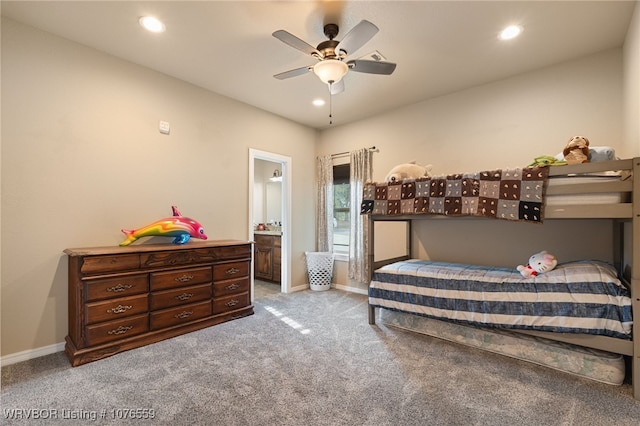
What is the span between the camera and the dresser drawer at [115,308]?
2250mm

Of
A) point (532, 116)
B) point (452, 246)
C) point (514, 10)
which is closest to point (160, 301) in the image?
point (452, 246)

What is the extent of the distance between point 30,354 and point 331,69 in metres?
3.34

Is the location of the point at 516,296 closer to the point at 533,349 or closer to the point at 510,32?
the point at 533,349

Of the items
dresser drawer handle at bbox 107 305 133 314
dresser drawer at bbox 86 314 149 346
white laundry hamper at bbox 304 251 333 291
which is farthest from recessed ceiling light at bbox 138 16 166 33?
white laundry hamper at bbox 304 251 333 291

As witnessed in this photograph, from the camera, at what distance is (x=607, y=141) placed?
2.62m

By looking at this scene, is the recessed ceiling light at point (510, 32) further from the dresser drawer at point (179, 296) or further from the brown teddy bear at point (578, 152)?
the dresser drawer at point (179, 296)

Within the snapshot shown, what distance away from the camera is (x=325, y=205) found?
4707mm

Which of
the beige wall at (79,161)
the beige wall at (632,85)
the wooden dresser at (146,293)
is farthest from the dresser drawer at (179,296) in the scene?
the beige wall at (632,85)

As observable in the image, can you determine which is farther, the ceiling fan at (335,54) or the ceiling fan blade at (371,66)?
the ceiling fan blade at (371,66)

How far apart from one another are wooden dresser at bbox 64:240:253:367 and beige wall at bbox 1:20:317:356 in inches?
9.8

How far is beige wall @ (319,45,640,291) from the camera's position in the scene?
8.66 ft

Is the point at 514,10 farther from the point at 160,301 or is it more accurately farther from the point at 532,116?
the point at 160,301

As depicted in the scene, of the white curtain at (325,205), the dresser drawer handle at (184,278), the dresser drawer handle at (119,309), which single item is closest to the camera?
the dresser drawer handle at (119,309)

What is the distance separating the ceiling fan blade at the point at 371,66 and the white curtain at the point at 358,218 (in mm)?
1978
